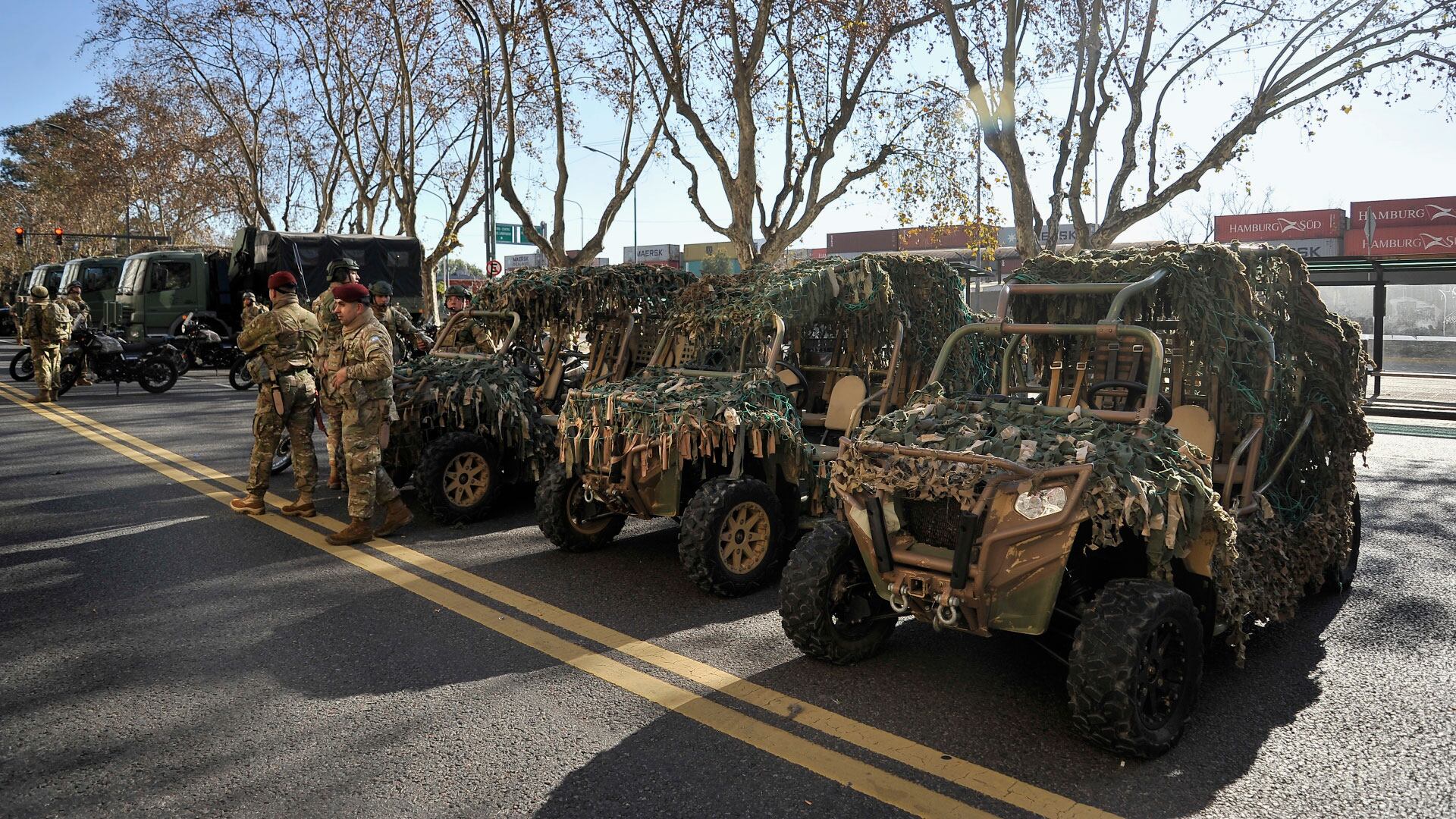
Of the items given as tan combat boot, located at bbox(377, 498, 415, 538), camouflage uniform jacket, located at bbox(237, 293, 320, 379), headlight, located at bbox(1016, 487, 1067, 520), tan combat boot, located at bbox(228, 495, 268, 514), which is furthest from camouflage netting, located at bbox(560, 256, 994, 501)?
tan combat boot, located at bbox(228, 495, 268, 514)

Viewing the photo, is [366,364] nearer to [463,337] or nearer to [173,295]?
[463,337]

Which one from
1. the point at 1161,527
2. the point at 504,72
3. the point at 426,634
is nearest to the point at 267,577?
the point at 426,634

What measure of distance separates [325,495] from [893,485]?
6384mm

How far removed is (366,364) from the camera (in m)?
7.46

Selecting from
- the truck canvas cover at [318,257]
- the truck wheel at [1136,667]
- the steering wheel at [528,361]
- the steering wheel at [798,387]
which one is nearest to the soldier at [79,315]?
the truck canvas cover at [318,257]

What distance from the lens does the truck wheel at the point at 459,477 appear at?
786 cm

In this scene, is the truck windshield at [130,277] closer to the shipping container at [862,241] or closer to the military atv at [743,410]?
the military atv at [743,410]

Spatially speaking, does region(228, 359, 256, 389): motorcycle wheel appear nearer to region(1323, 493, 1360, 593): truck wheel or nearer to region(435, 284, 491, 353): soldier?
region(435, 284, 491, 353): soldier

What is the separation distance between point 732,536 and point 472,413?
2.81 meters

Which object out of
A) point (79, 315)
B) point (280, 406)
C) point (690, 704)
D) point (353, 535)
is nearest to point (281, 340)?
point (280, 406)

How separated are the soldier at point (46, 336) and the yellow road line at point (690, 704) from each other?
1222 centimetres

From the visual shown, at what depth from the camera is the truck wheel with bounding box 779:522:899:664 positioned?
4711mm

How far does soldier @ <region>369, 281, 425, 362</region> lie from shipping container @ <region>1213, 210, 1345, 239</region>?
1407 inches

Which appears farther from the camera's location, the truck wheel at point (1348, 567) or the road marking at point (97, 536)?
the road marking at point (97, 536)
